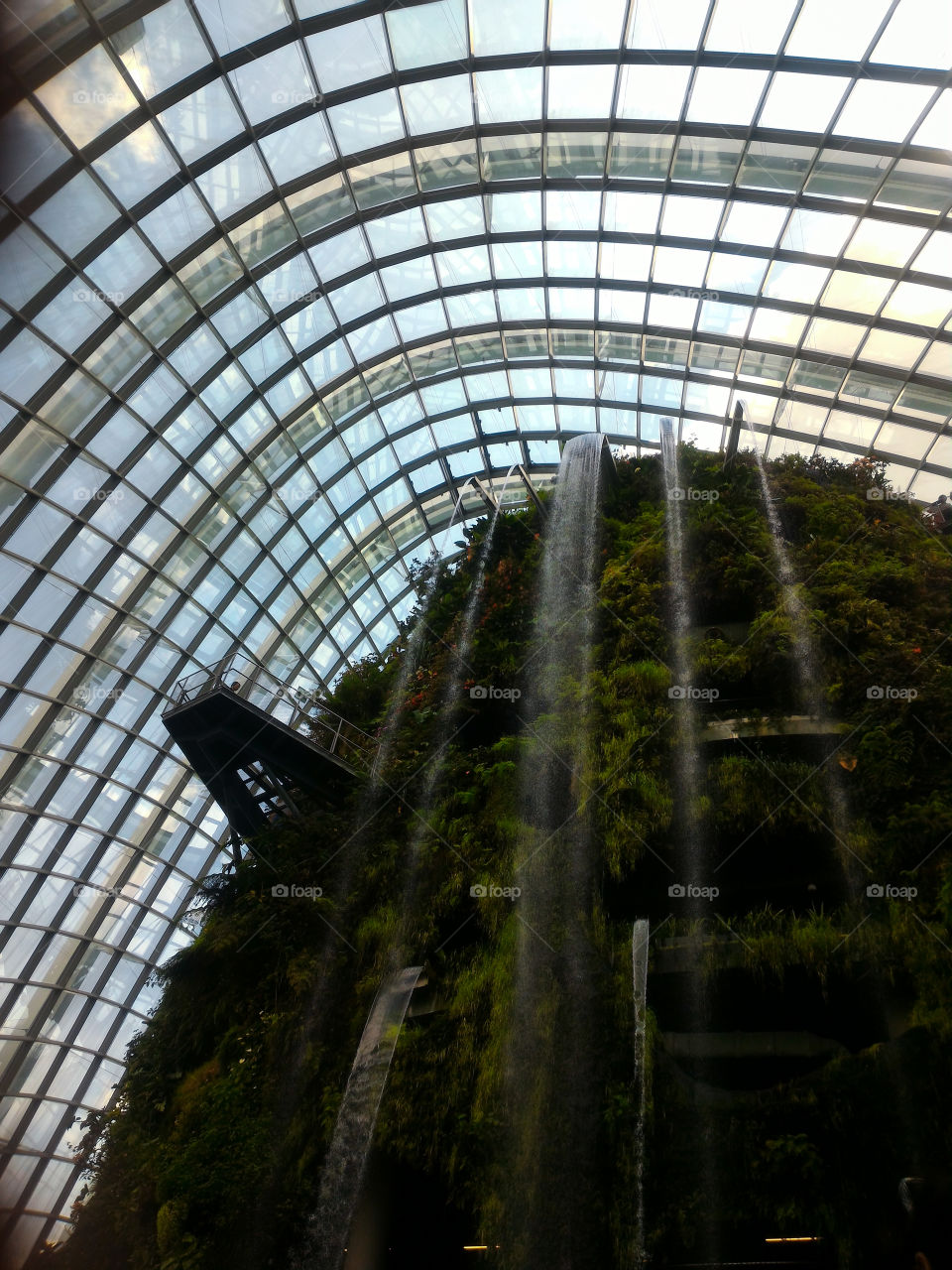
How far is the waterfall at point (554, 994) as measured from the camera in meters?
10.6

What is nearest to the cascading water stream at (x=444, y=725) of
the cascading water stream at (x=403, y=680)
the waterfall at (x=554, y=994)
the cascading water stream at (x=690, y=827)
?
the cascading water stream at (x=403, y=680)

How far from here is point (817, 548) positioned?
20469 mm

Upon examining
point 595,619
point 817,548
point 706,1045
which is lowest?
point 706,1045

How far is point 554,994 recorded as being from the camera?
40.6ft

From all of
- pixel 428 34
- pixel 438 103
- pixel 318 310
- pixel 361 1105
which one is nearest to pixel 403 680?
pixel 361 1105

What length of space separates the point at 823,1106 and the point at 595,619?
38.1ft

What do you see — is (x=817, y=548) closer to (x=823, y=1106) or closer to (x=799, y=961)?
(x=799, y=961)

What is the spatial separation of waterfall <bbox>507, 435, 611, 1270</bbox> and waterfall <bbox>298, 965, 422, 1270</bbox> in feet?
6.47

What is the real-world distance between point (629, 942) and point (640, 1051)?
5.66 feet

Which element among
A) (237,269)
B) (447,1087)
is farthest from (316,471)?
(447,1087)

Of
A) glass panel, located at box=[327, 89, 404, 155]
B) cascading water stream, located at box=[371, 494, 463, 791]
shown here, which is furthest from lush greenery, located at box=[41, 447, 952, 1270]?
glass panel, located at box=[327, 89, 404, 155]

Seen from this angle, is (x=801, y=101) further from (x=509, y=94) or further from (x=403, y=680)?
(x=403, y=680)

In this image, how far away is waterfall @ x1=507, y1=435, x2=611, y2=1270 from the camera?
10.6 meters

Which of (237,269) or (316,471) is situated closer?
(237,269)
